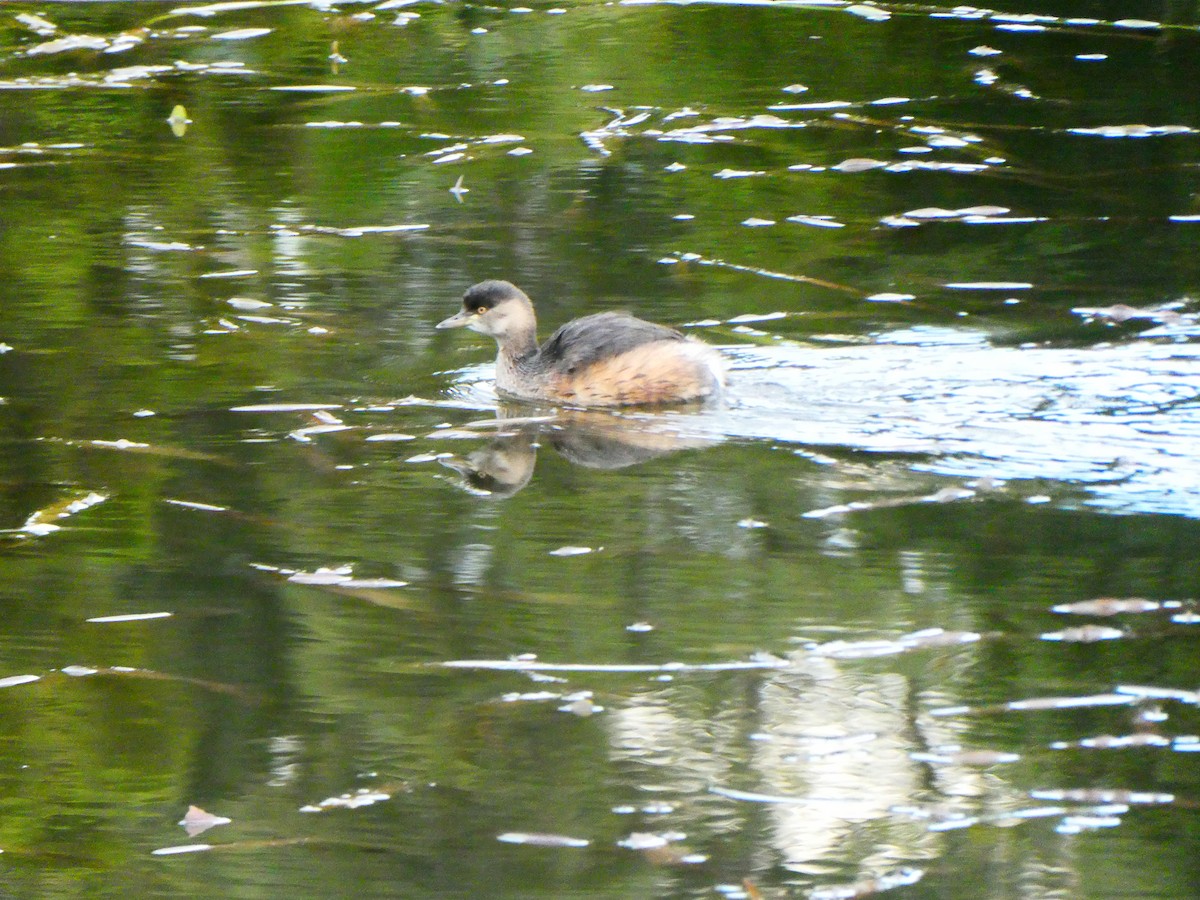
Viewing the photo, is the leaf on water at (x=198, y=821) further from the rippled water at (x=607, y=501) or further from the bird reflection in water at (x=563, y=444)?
the bird reflection in water at (x=563, y=444)

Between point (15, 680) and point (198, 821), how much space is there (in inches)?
40.0

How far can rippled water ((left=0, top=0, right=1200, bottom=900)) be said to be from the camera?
4770mm

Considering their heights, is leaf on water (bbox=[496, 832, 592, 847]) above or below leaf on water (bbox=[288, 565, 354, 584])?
below

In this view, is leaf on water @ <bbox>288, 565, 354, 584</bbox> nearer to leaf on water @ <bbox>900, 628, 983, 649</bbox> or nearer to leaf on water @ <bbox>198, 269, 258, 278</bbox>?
leaf on water @ <bbox>900, 628, 983, 649</bbox>

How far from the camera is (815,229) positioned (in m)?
10.5

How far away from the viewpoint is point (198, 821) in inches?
190

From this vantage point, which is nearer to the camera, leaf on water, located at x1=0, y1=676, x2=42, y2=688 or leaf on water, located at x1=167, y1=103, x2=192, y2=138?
leaf on water, located at x1=0, y1=676, x2=42, y2=688

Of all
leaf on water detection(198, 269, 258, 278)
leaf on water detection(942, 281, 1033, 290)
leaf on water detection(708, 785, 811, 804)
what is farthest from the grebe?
leaf on water detection(708, 785, 811, 804)

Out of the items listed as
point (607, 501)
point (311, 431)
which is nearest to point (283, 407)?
point (311, 431)

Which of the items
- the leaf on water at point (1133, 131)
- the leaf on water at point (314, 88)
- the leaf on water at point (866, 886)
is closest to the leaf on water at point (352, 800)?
the leaf on water at point (866, 886)

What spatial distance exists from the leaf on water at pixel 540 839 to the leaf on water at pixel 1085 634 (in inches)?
65.2

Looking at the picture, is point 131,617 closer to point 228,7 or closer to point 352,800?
point 352,800

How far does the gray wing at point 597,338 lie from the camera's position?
810cm

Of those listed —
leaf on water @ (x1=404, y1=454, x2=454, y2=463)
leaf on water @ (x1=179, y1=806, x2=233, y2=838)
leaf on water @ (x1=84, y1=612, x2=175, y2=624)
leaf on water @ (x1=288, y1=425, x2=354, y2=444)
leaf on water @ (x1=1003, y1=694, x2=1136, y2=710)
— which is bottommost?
leaf on water @ (x1=1003, y1=694, x2=1136, y2=710)
